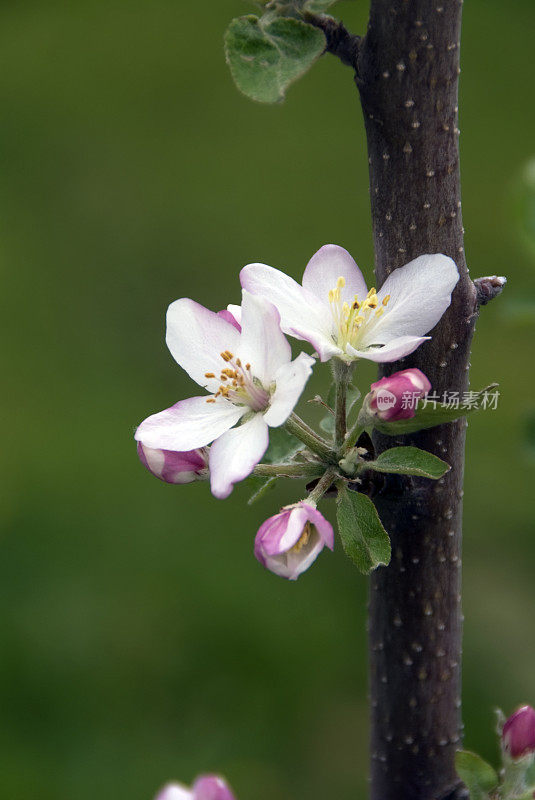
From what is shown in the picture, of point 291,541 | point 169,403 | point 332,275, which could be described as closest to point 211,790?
point 291,541

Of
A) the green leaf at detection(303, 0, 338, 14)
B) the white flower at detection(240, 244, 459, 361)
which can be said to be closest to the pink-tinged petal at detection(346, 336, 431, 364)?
the white flower at detection(240, 244, 459, 361)

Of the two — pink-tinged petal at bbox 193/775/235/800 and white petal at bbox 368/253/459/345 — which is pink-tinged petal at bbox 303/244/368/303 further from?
pink-tinged petal at bbox 193/775/235/800

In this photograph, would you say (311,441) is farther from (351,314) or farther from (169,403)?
(169,403)

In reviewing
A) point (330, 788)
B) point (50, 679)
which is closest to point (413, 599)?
point (330, 788)

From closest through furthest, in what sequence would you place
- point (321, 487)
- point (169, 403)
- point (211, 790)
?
point (211, 790), point (321, 487), point (169, 403)

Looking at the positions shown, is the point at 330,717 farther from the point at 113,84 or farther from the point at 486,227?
the point at 113,84

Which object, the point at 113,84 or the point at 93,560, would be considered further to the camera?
the point at 113,84
